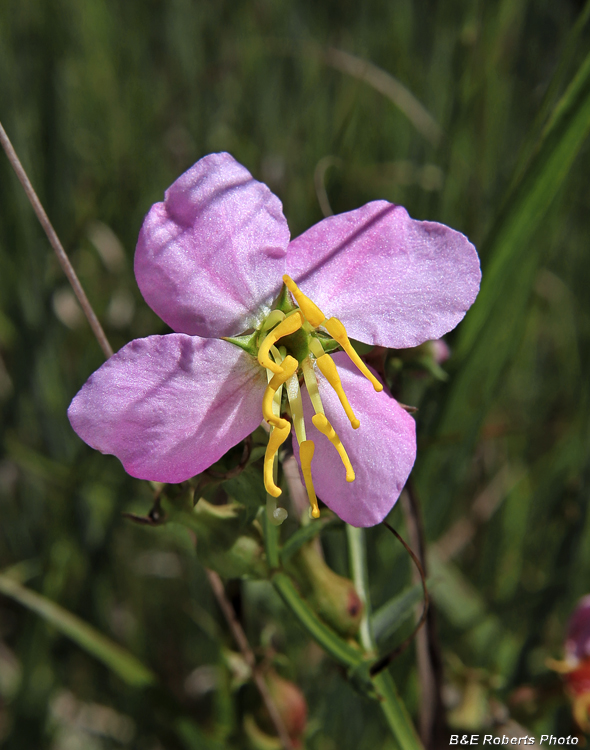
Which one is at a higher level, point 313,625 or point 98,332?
point 98,332

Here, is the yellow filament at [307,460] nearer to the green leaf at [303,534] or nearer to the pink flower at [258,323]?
the pink flower at [258,323]

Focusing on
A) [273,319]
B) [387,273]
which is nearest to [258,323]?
[273,319]

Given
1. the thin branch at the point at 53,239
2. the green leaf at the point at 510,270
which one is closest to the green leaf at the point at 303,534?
the thin branch at the point at 53,239

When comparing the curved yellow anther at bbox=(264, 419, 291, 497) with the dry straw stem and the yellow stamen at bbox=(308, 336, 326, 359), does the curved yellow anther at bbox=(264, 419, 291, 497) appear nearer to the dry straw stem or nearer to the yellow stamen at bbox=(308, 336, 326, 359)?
the yellow stamen at bbox=(308, 336, 326, 359)

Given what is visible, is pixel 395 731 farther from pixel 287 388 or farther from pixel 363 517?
pixel 287 388

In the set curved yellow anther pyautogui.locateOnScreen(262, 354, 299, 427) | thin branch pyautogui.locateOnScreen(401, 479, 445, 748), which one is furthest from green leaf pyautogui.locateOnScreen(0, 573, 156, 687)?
curved yellow anther pyautogui.locateOnScreen(262, 354, 299, 427)

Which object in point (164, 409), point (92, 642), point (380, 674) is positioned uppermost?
point (164, 409)

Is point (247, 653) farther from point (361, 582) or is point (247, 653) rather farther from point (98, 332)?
point (98, 332)

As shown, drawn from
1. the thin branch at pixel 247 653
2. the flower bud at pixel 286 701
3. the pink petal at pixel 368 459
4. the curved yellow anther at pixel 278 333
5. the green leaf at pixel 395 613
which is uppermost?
the curved yellow anther at pixel 278 333
